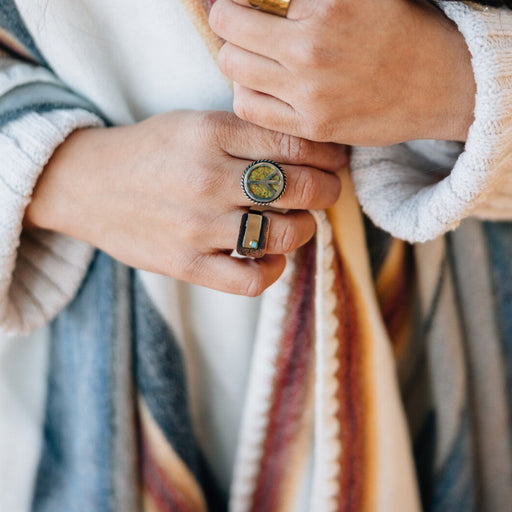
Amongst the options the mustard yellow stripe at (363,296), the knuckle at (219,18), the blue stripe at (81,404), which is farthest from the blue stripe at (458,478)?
the knuckle at (219,18)

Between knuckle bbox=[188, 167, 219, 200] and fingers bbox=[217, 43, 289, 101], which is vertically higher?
fingers bbox=[217, 43, 289, 101]

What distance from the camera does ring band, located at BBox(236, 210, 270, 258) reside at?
42 centimetres

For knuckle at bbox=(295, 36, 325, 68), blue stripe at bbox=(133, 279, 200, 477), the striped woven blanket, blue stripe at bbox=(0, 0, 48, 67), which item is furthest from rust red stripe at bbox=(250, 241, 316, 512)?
blue stripe at bbox=(0, 0, 48, 67)

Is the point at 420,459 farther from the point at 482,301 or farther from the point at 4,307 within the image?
the point at 4,307

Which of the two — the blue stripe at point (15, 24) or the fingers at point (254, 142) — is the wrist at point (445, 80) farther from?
the blue stripe at point (15, 24)

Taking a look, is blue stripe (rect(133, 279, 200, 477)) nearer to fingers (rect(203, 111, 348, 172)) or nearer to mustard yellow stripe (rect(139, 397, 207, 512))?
mustard yellow stripe (rect(139, 397, 207, 512))

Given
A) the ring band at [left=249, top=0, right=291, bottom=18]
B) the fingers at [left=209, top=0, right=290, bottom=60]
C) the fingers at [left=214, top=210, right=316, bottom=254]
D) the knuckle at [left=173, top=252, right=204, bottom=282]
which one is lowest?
the knuckle at [left=173, top=252, right=204, bottom=282]

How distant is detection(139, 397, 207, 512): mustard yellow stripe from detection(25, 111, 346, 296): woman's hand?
21 cm

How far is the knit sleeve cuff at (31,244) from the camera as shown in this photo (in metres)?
0.46

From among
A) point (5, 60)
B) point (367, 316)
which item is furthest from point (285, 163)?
point (5, 60)

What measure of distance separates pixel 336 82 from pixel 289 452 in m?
0.43

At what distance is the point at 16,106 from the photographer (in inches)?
18.7

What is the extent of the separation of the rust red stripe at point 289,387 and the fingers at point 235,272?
0.07 m

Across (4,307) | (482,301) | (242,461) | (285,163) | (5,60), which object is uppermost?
(5,60)
